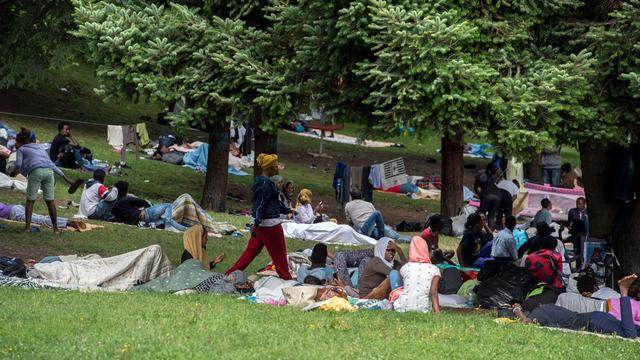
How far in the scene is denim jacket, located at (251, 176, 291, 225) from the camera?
15125 millimetres

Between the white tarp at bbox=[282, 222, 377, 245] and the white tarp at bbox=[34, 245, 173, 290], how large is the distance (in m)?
6.12

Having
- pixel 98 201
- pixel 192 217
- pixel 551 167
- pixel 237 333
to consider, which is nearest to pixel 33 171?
pixel 98 201

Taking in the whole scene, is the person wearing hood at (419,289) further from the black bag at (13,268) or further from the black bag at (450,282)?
the black bag at (13,268)

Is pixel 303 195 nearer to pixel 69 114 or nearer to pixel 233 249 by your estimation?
pixel 233 249

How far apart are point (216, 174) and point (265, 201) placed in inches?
415

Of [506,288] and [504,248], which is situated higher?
[504,248]

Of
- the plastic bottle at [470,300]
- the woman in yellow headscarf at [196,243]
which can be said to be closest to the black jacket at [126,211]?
the woman in yellow headscarf at [196,243]

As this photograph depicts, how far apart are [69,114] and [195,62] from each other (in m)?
18.9

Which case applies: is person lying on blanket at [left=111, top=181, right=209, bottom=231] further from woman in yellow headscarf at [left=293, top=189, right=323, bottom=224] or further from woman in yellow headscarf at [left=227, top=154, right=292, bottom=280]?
woman in yellow headscarf at [left=227, top=154, right=292, bottom=280]

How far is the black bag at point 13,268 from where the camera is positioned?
14562 mm

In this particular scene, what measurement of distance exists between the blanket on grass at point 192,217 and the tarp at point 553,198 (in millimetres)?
10013

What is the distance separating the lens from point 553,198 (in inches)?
1178

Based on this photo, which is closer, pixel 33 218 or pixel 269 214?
pixel 269 214

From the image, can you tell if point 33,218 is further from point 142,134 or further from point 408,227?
point 142,134
